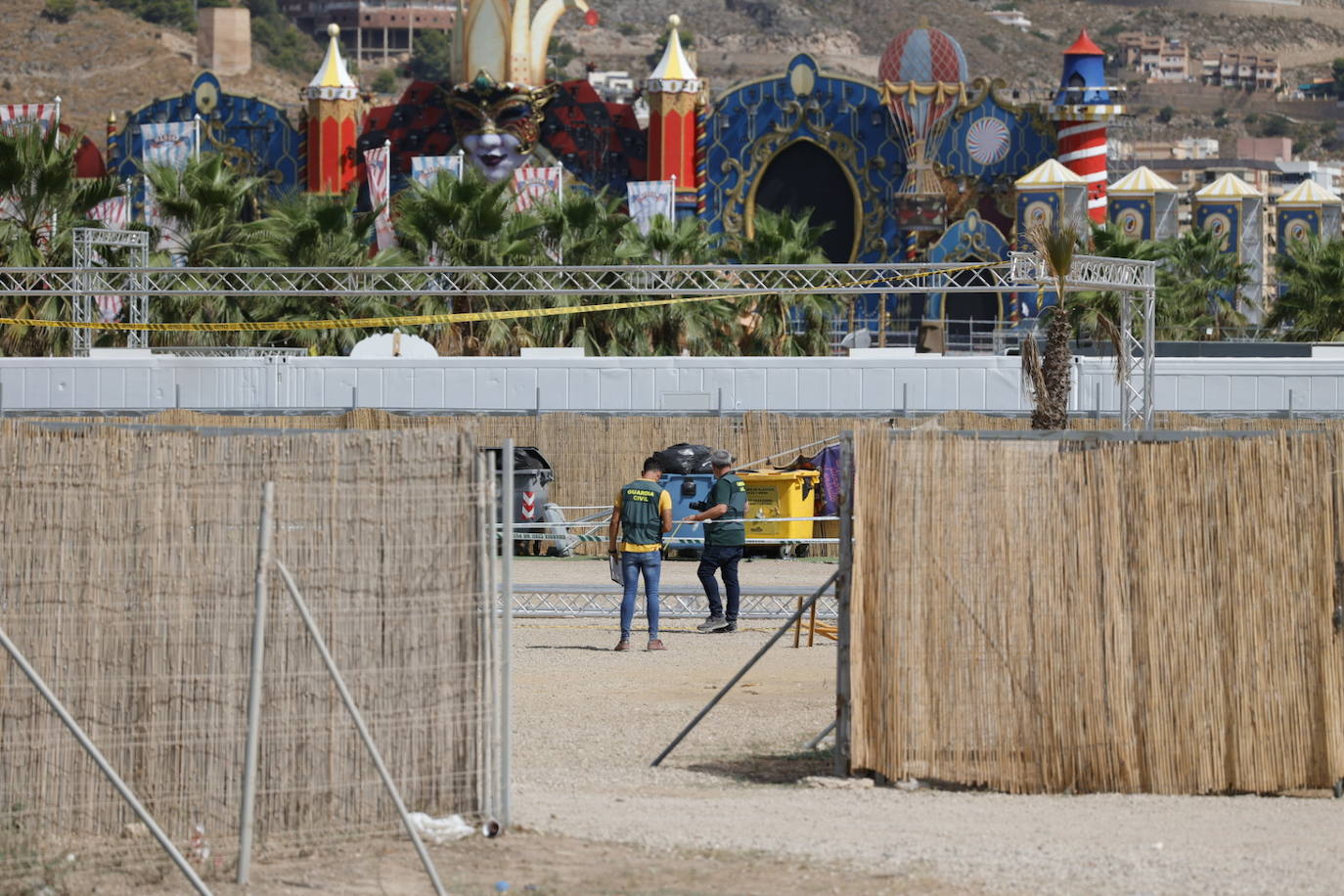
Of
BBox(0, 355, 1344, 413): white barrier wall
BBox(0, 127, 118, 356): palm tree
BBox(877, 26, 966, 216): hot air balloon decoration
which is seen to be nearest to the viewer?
BBox(0, 355, 1344, 413): white barrier wall

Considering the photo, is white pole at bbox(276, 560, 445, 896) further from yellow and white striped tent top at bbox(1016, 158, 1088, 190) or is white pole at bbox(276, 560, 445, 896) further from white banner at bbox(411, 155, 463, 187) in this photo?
yellow and white striped tent top at bbox(1016, 158, 1088, 190)

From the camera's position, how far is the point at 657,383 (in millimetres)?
32500

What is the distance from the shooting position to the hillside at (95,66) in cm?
14700

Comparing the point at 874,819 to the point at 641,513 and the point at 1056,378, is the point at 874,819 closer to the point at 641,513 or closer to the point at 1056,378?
the point at 641,513

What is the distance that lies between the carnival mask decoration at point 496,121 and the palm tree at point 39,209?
71.8 feet

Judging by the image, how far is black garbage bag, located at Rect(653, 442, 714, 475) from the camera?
27.2 meters

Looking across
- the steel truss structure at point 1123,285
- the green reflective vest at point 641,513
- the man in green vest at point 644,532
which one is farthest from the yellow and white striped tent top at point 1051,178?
the green reflective vest at point 641,513

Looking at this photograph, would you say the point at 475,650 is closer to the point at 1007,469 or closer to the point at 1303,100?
the point at 1007,469

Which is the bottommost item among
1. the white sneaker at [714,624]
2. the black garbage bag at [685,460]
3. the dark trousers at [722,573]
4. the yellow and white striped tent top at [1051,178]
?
the white sneaker at [714,624]

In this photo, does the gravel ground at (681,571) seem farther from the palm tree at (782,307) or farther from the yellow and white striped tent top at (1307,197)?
the yellow and white striped tent top at (1307,197)

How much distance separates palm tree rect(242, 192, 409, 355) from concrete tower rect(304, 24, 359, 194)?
2047 centimetres

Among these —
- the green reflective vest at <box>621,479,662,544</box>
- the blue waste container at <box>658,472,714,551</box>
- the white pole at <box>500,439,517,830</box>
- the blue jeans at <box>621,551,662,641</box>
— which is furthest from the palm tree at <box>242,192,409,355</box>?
the white pole at <box>500,439,517,830</box>

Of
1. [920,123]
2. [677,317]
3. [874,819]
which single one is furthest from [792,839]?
[920,123]

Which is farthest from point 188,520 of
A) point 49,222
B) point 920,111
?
point 920,111
